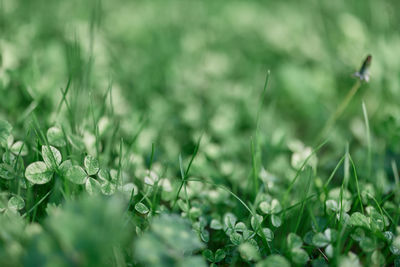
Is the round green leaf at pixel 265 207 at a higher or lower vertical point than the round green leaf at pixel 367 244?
lower

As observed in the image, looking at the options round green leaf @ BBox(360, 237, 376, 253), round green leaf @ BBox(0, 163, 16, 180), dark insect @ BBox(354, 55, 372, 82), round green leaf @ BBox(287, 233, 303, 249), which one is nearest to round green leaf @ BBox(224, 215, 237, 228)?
round green leaf @ BBox(287, 233, 303, 249)

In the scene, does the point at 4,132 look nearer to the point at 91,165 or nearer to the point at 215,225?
the point at 91,165

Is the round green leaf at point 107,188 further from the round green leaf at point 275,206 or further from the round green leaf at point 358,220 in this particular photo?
the round green leaf at point 358,220

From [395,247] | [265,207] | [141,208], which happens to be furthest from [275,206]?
[141,208]

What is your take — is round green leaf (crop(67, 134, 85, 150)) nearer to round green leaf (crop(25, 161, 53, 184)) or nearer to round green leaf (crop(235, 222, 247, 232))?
round green leaf (crop(25, 161, 53, 184))

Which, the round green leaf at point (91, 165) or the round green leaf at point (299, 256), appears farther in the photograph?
the round green leaf at point (91, 165)

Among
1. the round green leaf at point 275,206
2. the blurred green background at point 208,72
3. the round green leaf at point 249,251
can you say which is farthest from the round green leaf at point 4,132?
the round green leaf at point 275,206

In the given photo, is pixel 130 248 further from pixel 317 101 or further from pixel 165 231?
pixel 317 101
